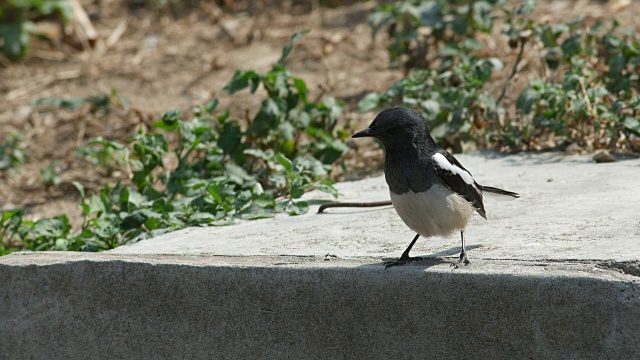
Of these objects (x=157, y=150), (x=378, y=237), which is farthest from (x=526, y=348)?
(x=157, y=150)

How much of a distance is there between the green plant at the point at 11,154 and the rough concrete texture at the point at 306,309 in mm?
3355

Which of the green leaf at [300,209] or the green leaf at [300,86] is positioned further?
the green leaf at [300,86]

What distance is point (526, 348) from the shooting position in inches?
120

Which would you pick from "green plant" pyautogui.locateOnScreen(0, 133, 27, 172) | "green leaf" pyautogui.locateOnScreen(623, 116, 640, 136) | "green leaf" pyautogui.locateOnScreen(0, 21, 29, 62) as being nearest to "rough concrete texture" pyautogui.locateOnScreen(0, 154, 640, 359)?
"green leaf" pyautogui.locateOnScreen(623, 116, 640, 136)

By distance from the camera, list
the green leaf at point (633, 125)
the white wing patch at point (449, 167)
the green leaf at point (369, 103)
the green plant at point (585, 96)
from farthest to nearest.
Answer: the green leaf at point (369, 103), the green plant at point (585, 96), the green leaf at point (633, 125), the white wing patch at point (449, 167)

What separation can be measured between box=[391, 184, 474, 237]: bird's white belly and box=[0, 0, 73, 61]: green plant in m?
6.53

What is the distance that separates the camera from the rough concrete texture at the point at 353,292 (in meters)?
3.01

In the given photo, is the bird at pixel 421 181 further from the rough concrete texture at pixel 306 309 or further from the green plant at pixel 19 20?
the green plant at pixel 19 20

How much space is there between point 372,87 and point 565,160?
267 centimetres

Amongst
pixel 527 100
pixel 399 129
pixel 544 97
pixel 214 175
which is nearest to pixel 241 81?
pixel 214 175

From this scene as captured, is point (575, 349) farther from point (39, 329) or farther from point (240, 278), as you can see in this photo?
point (39, 329)

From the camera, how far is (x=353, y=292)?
3.31m

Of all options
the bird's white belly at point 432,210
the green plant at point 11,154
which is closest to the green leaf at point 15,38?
the green plant at point 11,154

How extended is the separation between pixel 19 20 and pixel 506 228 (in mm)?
6689
